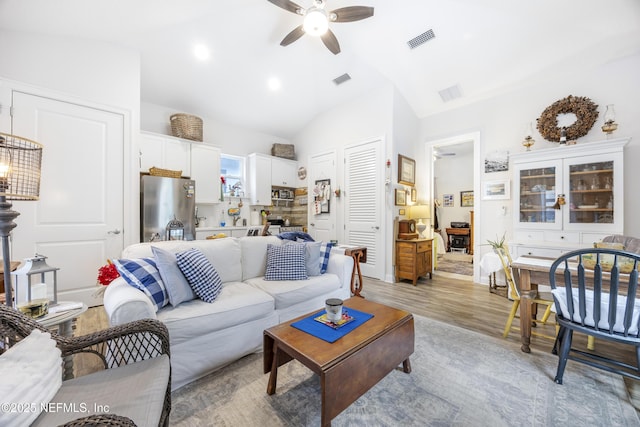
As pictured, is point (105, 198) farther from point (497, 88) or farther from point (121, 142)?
point (497, 88)

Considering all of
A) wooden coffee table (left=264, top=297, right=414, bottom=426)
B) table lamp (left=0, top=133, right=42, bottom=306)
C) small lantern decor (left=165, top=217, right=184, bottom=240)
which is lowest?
wooden coffee table (left=264, top=297, right=414, bottom=426)

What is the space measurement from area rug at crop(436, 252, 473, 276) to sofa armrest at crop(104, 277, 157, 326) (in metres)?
4.92

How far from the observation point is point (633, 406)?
1454 millimetres

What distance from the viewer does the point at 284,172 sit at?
18.2ft

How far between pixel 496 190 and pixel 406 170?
1.38 meters

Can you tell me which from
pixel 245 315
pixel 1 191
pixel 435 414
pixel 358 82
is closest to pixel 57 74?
pixel 1 191

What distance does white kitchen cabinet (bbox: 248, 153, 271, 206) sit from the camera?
5062mm

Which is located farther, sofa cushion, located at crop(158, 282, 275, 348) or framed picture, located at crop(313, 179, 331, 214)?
A: framed picture, located at crop(313, 179, 331, 214)

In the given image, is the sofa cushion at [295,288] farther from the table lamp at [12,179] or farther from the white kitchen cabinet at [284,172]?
the white kitchen cabinet at [284,172]

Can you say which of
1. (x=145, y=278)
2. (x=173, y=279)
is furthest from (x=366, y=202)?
(x=145, y=278)

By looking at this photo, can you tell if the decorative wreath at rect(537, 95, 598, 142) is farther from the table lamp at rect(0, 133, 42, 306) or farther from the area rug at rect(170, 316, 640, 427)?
the table lamp at rect(0, 133, 42, 306)

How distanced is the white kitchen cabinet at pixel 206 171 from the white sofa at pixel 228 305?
2.11 m

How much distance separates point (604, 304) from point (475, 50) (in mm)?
3264

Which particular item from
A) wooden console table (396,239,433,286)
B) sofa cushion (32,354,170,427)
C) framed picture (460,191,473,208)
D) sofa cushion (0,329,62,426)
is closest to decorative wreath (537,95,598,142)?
wooden console table (396,239,433,286)
